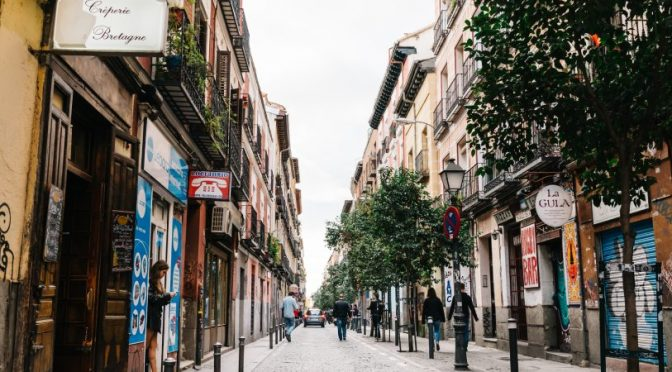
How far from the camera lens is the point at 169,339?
12.6 m

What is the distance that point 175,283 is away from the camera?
43.3ft

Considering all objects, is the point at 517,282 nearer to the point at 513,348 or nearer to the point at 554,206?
the point at 554,206

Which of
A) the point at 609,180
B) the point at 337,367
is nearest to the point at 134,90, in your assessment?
the point at 609,180

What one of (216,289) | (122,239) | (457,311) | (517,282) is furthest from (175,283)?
(517,282)

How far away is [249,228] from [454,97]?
9.42 m

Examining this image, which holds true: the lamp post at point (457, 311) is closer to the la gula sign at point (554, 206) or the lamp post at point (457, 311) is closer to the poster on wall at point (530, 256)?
the la gula sign at point (554, 206)

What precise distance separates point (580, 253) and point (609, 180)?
7.33m

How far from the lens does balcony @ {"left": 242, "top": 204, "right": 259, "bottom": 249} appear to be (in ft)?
83.1

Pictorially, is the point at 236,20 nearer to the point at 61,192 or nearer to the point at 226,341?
the point at 226,341

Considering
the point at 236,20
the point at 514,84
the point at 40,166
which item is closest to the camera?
the point at 40,166

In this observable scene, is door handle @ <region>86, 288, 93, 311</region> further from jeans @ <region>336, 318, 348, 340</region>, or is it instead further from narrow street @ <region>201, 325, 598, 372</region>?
jeans @ <region>336, 318, 348, 340</region>

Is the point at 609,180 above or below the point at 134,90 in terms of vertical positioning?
below

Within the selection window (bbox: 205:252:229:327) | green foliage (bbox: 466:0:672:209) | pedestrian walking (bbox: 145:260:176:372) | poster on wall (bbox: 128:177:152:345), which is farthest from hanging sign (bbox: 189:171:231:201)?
green foliage (bbox: 466:0:672:209)

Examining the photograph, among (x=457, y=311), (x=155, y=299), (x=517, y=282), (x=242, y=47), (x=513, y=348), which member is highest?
(x=242, y=47)
